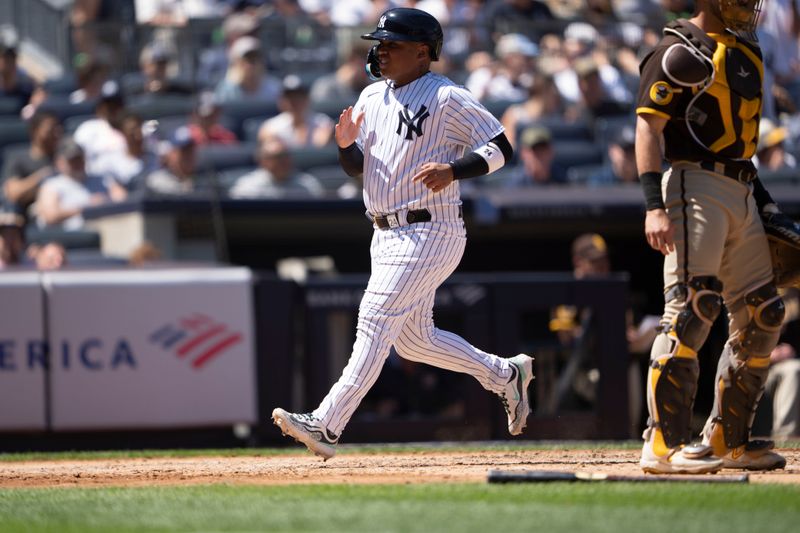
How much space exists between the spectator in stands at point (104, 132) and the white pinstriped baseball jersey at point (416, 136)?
6575 mm

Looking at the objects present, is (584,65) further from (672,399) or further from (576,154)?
(672,399)

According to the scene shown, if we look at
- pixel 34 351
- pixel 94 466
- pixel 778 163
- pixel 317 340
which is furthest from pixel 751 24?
pixel 778 163

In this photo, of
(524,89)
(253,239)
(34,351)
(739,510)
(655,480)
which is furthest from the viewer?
(524,89)

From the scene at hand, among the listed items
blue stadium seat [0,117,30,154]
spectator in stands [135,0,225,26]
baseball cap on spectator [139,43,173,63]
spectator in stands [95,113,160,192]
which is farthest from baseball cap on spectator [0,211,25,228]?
spectator in stands [135,0,225,26]

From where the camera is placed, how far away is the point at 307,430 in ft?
19.2

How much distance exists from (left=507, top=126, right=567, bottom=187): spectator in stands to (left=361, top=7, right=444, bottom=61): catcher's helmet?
565 cm

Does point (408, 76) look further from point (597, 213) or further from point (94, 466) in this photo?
point (597, 213)

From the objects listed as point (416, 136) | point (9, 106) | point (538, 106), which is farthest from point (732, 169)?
point (9, 106)

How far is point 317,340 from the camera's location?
32.7ft

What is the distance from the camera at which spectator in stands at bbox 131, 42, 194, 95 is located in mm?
13148

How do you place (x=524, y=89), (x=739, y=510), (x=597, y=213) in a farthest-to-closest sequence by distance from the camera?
(x=524, y=89), (x=597, y=213), (x=739, y=510)

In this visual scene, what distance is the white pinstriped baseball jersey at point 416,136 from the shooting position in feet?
19.7

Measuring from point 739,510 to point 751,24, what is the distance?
211cm

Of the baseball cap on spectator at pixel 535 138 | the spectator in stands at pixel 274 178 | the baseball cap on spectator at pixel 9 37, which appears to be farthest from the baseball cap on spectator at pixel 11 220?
the baseball cap on spectator at pixel 535 138
